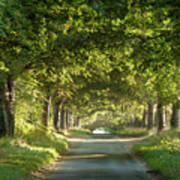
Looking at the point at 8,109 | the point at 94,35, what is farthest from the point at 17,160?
the point at 8,109

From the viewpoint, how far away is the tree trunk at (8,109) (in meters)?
19.9

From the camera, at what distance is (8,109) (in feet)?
65.4

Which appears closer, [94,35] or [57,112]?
[94,35]

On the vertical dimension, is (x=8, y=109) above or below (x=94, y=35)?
below

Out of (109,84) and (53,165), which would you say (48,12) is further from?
(109,84)

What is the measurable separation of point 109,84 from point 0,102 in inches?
625

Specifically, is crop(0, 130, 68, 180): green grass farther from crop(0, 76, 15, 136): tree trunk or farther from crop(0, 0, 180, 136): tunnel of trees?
crop(0, 0, 180, 136): tunnel of trees

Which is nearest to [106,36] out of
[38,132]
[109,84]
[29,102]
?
[29,102]

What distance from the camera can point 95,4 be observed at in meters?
12.3

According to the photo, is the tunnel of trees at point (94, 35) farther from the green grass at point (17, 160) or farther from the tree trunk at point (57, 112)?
the tree trunk at point (57, 112)

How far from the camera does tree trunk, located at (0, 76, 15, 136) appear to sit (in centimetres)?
1986

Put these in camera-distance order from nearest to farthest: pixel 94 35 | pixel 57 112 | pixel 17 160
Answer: pixel 17 160 → pixel 94 35 → pixel 57 112

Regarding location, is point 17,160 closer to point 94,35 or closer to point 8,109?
point 94,35

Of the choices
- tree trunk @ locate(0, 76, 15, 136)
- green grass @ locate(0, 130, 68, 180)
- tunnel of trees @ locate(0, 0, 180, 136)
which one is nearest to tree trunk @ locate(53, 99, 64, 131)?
green grass @ locate(0, 130, 68, 180)
